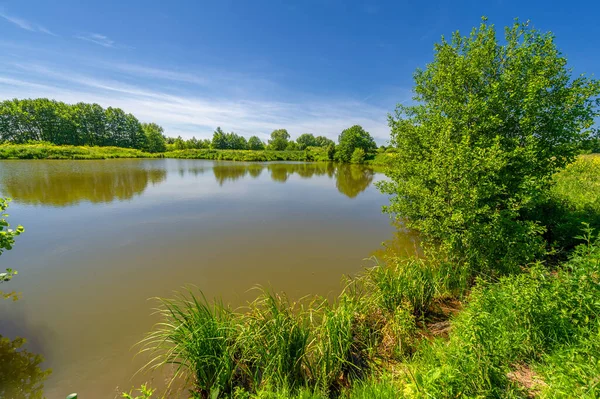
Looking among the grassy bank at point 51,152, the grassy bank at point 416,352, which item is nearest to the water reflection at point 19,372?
the grassy bank at point 416,352

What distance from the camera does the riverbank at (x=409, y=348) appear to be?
2.19 m

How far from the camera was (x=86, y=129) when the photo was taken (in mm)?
56219

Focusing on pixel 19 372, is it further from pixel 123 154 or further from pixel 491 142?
pixel 123 154

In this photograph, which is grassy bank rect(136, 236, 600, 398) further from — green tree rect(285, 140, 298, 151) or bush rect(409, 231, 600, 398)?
green tree rect(285, 140, 298, 151)

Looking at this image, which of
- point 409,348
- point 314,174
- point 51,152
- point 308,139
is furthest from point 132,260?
point 308,139

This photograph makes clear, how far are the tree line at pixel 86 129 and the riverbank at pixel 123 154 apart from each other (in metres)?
5.86

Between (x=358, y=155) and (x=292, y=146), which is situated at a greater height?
(x=292, y=146)

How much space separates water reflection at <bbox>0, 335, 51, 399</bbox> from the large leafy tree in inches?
306

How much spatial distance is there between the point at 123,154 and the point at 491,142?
61.2m

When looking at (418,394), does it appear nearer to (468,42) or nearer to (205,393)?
(205,393)

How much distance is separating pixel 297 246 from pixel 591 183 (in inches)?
655

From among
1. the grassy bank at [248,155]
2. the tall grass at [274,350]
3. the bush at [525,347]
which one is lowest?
the tall grass at [274,350]

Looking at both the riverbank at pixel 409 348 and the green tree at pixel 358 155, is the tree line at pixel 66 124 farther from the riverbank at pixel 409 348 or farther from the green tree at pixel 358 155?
the riverbank at pixel 409 348

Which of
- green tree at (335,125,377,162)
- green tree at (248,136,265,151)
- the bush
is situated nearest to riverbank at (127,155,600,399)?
the bush
